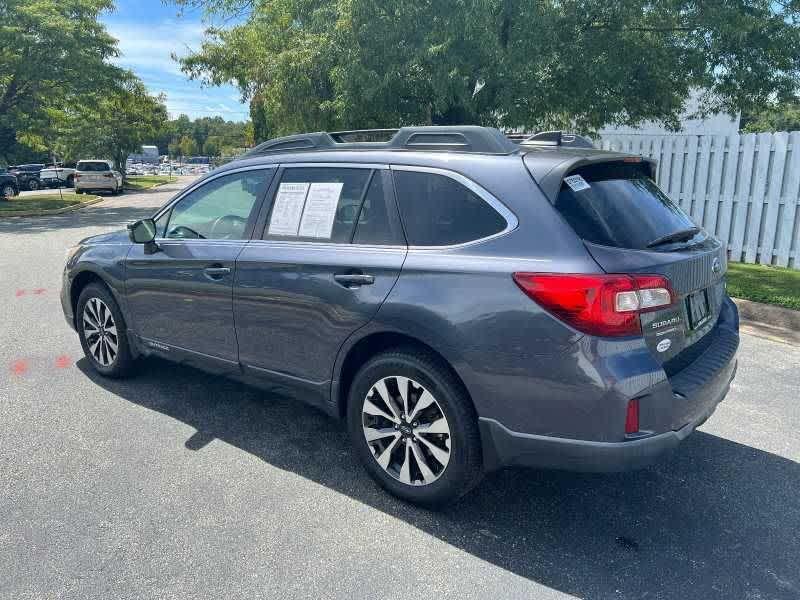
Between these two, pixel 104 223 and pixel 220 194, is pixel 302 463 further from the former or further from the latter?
pixel 104 223

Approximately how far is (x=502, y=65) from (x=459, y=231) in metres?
7.54

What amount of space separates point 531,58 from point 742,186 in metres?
3.75

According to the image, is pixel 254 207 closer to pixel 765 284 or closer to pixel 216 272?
pixel 216 272

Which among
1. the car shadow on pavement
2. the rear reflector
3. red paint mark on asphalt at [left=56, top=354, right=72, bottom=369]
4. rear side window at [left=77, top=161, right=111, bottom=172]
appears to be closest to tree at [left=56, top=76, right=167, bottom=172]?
rear side window at [left=77, top=161, right=111, bottom=172]

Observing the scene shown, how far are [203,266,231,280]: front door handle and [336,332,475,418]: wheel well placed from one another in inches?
40.3

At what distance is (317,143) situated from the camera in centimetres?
381

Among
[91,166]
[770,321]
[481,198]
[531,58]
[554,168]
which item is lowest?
[770,321]

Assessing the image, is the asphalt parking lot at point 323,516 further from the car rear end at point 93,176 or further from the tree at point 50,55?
the car rear end at point 93,176

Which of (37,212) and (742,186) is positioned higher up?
(742,186)

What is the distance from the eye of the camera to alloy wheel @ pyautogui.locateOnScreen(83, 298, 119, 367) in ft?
15.6

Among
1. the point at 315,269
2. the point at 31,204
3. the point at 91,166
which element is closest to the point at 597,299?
the point at 315,269

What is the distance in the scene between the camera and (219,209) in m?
4.19

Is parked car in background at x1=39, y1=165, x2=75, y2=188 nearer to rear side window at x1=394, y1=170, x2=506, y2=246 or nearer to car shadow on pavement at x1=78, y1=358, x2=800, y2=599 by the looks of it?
car shadow on pavement at x1=78, y1=358, x2=800, y2=599

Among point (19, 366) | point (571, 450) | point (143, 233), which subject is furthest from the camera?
point (19, 366)
